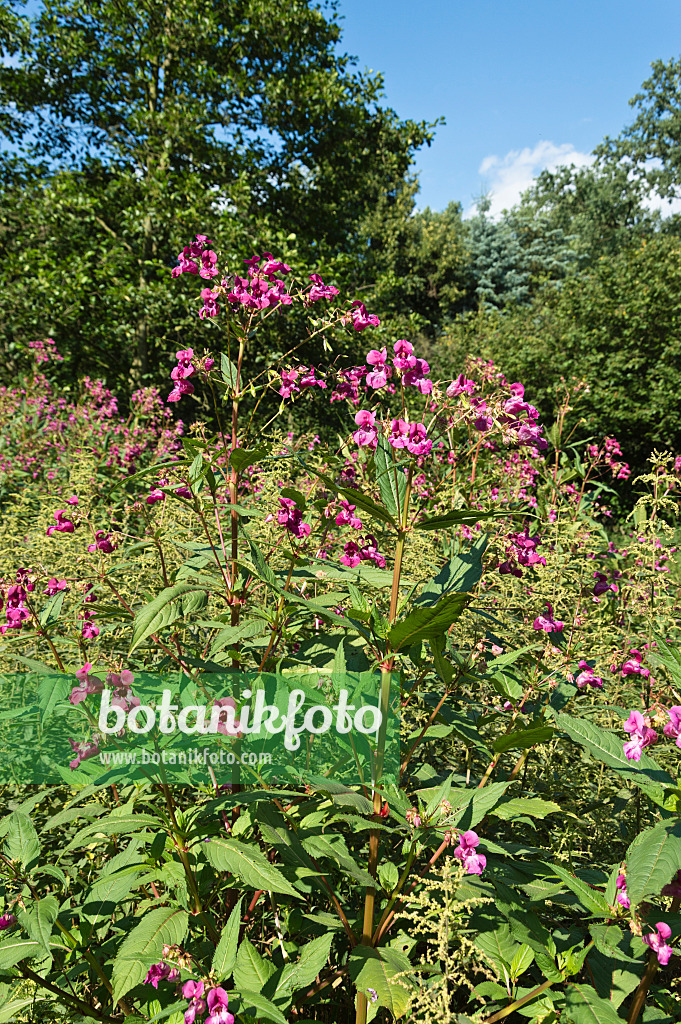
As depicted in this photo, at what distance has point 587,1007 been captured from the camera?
1.01 metres

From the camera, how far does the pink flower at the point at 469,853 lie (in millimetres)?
1052

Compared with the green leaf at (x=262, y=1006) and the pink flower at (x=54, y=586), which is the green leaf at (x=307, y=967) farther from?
the pink flower at (x=54, y=586)

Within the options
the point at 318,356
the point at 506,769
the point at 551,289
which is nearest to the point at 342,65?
the point at 318,356

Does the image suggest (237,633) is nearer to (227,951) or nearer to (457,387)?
(227,951)

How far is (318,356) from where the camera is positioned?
12.1 meters

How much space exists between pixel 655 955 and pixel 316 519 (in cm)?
158

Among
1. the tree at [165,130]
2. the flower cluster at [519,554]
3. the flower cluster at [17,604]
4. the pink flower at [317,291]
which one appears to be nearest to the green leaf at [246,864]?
the flower cluster at [17,604]

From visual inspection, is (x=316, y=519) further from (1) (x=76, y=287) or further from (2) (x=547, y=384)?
(2) (x=547, y=384)

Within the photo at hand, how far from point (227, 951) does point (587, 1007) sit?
0.65 meters

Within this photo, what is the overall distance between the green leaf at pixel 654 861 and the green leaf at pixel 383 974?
41cm

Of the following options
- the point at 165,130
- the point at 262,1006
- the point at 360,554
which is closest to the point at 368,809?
the point at 262,1006

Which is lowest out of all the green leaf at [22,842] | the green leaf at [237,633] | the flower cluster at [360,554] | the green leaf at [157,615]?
the green leaf at [22,842]

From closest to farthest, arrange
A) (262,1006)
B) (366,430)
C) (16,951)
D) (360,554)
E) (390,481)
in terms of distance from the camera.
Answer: (262,1006) → (16,951) → (390,481) → (366,430) → (360,554)

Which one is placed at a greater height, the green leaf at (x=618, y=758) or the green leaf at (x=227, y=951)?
the green leaf at (x=618, y=758)
